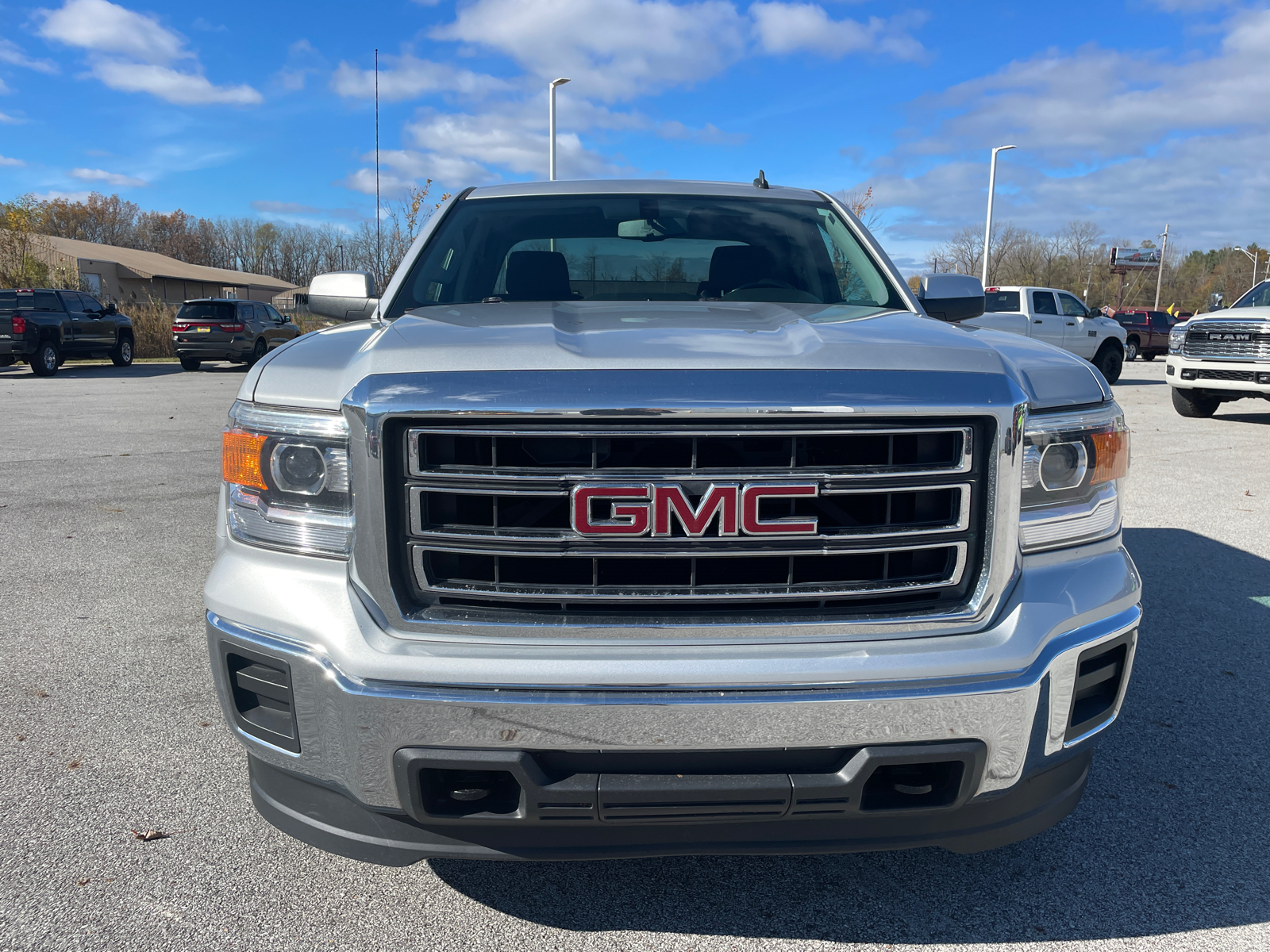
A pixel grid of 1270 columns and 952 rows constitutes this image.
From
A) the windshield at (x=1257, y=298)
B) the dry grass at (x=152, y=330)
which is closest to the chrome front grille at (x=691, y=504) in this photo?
the windshield at (x=1257, y=298)

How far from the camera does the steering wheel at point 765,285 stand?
10.5 feet

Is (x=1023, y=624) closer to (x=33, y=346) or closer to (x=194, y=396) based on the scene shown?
(x=194, y=396)

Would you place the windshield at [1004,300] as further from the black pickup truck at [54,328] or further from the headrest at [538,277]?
the black pickup truck at [54,328]

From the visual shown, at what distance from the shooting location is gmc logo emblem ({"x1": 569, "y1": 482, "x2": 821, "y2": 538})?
173 cm

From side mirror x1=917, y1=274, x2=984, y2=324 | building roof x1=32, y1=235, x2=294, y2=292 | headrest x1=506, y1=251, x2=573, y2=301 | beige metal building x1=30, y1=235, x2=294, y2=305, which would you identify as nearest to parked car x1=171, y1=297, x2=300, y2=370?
headrest x1=506, y1=251, x2=573, y2=301

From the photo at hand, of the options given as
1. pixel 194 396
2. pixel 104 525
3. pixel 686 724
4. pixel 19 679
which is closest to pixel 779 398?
pixel 686 724

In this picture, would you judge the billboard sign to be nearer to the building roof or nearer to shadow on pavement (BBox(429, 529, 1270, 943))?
the building roof

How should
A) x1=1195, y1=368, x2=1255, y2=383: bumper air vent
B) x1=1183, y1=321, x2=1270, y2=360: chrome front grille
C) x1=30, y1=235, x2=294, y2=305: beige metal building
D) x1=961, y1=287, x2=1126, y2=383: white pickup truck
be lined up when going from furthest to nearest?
x1=30, y1=235, x2=294, y2=305: beige metal building → x1=961, y1=287, x2=1126, y2=383: white pickup truck → x1=1195, y1=368, x2=1255, y2=383: bumper air vent → x1=1183, y1=321, x2=1270, y2=360: chrome front grille

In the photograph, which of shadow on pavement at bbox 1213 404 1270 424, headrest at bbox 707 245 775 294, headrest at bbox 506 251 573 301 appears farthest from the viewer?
shadow on pavement at bbox 1213 404 1270 424

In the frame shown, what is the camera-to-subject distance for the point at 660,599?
180 centimetres

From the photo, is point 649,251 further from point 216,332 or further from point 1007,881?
point 216,332

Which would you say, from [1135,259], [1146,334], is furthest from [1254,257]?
[1146,334]

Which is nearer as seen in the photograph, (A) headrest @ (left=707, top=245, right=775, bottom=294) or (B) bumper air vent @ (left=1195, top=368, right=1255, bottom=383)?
(A) headrest @ (left=707, top=245, right=775, bottom=294)

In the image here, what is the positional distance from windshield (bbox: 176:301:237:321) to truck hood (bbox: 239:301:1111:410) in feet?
75.8
